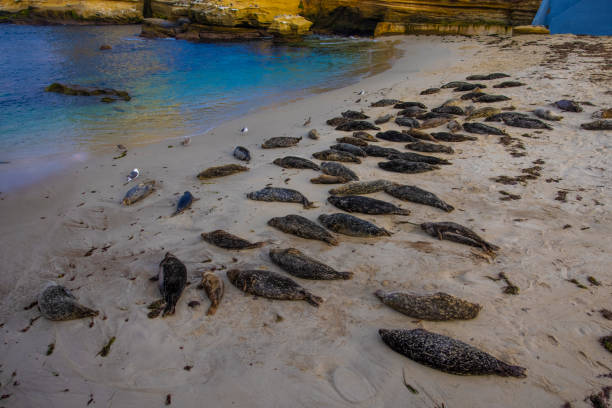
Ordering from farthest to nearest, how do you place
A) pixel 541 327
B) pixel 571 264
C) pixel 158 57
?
1. pixel 158 57
2. pixel 571 264
3. pixel 541 327

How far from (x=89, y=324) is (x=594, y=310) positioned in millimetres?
5029

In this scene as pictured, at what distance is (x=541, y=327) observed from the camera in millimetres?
2932

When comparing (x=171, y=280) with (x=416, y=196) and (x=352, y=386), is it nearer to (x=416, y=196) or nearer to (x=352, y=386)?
(x=352, y=386)

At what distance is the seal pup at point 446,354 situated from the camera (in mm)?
2531

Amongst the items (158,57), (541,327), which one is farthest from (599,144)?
(158,57)

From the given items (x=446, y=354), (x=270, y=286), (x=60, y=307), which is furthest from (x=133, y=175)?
(x=446, y=354)

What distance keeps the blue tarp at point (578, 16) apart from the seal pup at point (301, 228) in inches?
808

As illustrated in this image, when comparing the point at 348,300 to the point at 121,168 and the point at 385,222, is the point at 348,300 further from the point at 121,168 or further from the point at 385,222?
the point at 121,168

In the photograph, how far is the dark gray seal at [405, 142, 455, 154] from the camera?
6.93 m

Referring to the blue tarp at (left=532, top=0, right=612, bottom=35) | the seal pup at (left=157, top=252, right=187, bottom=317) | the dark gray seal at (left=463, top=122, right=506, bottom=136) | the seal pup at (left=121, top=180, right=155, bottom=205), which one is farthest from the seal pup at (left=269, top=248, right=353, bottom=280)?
the blue tarp at (left=532, top=0, right=612, bottom=35)

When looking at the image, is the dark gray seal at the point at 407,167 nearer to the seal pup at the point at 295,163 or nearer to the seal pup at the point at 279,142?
the seal pup at the point at 295,163

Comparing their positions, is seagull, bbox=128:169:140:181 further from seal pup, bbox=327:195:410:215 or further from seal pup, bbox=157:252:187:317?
seal pup, bbox=327:195:410:215

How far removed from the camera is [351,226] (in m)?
4.45

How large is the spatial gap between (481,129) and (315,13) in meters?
30.3
